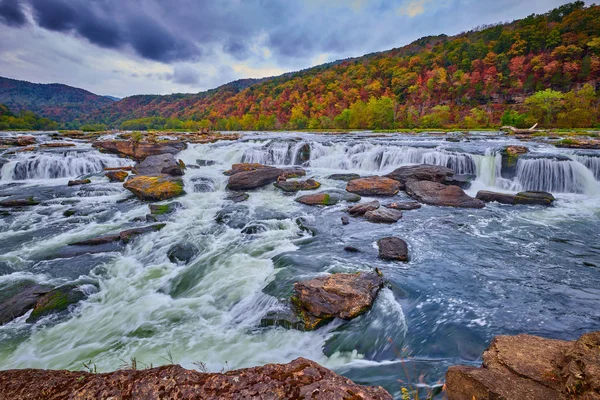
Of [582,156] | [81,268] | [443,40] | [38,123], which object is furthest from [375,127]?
[443,40]

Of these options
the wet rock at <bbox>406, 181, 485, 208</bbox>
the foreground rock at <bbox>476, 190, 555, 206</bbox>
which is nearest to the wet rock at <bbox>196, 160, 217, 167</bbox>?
the wet rock at <bbox>406, 181, 485, 208</bbox>

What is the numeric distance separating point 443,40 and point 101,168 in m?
147

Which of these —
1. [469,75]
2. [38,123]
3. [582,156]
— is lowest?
[582,156]

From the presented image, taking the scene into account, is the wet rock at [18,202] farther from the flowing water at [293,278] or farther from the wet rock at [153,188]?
the wet rock at [153,188]

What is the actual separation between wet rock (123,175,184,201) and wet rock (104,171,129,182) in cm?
393

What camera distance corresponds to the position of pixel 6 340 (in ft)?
16.5

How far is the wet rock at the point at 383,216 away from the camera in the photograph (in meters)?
10.5

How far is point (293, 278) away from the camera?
22.0 ft

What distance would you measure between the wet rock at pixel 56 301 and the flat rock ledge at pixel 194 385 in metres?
4.91

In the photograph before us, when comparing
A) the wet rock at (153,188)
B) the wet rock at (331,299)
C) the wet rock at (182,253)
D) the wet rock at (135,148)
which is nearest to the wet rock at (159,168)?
the wet rock at (153,188)

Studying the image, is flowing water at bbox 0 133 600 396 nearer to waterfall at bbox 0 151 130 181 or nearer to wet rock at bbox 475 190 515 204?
wet rock at bbox 475 190 515 204

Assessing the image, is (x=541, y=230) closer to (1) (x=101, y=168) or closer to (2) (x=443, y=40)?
(1) (x=101, y=168)

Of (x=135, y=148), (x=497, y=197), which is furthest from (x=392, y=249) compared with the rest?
(x=135, y=148)

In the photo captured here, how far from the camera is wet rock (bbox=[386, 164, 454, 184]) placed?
14.7m
